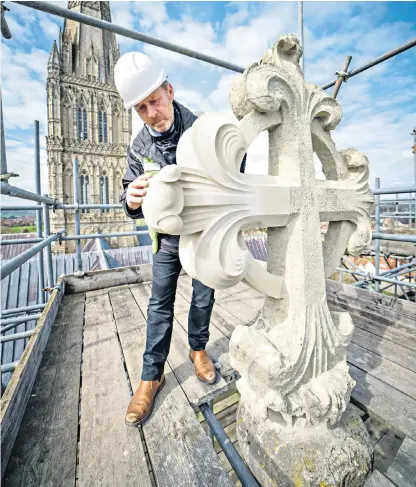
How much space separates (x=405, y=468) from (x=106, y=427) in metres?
1.16

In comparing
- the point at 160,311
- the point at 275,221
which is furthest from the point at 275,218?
the point at 160,311

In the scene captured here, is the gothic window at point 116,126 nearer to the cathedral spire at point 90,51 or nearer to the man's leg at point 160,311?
the cathedral spire at point 90,51

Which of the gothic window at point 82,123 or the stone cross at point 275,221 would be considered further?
the gothic window at point 82,123

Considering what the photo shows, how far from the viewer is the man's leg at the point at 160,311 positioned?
1.29 meters

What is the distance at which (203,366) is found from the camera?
1.42 meters

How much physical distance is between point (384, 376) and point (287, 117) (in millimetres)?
1417

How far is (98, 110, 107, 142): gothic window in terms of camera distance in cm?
2831

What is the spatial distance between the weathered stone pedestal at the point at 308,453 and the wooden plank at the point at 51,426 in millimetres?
702

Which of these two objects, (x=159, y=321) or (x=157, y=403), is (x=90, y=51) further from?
(x=157, y=403)

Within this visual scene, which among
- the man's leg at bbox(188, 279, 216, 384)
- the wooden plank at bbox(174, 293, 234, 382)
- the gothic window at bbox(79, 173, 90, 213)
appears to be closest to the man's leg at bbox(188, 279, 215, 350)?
the man's leg at bbox(188, 279, 216, 384)

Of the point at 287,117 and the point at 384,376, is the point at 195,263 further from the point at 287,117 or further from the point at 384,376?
the point at 384,376

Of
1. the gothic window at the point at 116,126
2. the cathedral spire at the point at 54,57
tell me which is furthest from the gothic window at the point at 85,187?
the cathedral spire at the point at 54,57

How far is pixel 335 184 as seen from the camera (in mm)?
1276

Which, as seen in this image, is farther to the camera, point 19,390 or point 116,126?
point 116,126
